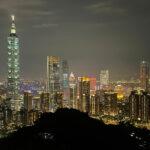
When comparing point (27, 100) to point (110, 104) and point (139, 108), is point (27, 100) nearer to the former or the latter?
point (110, 104)

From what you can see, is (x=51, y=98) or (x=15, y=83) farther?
(x=15, y=83)

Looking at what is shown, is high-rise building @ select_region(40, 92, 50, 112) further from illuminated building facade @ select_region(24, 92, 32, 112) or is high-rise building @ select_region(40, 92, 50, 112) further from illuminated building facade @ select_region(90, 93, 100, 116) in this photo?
illuminated building facade @ select_region(90, 93, 100, 116)

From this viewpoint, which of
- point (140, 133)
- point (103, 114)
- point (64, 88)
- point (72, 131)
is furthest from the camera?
point (64, 88)

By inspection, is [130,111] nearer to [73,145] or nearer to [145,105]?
[145,105]

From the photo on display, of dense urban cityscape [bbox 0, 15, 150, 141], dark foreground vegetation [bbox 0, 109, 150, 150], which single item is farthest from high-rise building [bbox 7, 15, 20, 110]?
dark foreground vegetation [bbox 0, 109, 150, 150]

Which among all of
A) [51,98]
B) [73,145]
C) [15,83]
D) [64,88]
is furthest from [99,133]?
[15,83]

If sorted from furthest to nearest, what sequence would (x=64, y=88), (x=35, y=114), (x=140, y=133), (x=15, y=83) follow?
(x=15, y=83) → (x=64, y=88) → (x=35, y=114) → (x=140, y=133)

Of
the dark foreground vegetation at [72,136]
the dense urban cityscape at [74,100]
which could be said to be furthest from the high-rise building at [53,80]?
the dark foreground vegetation at [72,136]

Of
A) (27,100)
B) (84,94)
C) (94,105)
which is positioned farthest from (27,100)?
(94,105)
